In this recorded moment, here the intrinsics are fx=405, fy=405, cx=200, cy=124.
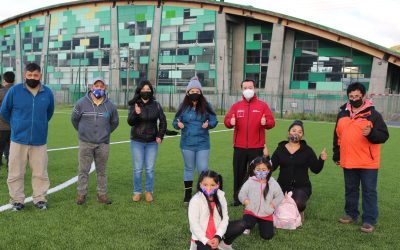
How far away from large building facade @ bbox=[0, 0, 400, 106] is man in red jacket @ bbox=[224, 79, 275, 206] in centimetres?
3658

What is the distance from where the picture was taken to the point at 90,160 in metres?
5.97

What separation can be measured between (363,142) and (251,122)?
160 cm

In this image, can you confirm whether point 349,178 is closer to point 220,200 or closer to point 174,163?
point 220,200

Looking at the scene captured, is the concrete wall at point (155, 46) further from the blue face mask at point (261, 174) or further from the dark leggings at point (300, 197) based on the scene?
→ the blue face mask at point (261, 174)

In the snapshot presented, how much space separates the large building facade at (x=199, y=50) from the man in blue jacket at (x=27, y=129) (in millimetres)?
38122

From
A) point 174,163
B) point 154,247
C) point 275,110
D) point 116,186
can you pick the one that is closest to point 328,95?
point 275,110

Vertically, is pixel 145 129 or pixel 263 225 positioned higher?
pixel 145 129

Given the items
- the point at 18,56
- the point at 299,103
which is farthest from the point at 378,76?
the point at 18,56

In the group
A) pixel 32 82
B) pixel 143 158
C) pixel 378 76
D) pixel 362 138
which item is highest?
pixel 378 76

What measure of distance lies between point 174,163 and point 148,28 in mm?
41033

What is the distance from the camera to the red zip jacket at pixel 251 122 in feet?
19.7

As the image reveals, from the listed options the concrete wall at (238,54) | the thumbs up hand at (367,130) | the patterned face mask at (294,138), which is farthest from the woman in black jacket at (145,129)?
the concrete wall at (238,54)

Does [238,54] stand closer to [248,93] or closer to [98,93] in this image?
[248,93]

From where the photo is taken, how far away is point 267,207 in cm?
490
